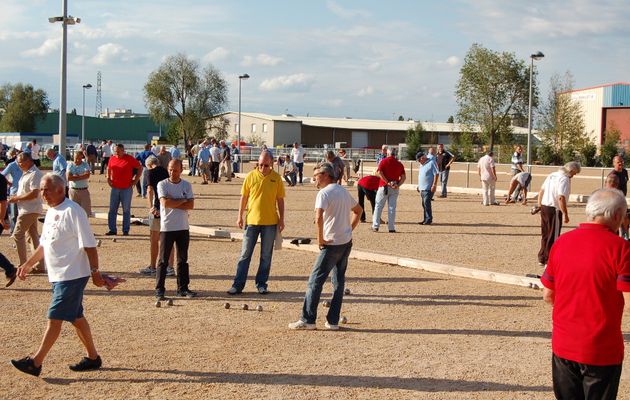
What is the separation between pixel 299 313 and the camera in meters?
8.98

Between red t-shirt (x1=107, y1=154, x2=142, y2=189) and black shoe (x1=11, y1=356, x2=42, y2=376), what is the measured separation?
353 inches

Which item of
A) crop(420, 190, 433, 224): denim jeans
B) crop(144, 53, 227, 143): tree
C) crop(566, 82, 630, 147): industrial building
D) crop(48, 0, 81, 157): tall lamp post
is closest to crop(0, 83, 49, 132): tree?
crop(144, 53, 227, 143): tree

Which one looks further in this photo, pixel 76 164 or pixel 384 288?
pixel 76 164

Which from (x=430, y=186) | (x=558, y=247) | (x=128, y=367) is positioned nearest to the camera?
(x=558, y=247)

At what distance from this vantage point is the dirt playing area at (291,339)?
625 cm

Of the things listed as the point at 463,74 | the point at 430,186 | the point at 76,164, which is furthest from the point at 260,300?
the point at 463,74

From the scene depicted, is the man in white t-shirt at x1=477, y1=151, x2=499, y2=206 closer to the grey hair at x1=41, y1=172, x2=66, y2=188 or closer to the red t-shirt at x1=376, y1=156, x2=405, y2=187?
the red t-shirt at x1=376, y1=156, x2=405, y2=187

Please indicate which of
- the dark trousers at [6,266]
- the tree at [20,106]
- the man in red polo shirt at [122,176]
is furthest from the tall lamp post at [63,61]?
the tree at [20,106]

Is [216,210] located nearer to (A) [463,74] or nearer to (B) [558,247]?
(B) [558,247]

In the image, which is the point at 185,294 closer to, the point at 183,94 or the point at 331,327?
the point at 331,327

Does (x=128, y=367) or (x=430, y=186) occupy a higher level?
(x=430, y=186)

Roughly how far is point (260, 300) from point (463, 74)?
171 feet

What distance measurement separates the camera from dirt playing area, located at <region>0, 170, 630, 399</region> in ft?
20.5

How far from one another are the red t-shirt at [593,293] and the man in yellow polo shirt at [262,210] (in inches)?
230
